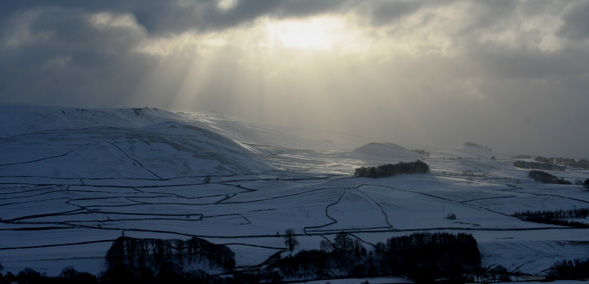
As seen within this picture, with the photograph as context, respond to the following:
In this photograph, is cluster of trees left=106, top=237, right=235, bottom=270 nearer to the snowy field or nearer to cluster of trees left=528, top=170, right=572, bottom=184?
the snowy field

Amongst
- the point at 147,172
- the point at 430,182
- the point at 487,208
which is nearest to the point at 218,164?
the point at 147,172

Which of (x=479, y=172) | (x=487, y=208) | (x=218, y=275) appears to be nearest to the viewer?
(x=218, y=275)

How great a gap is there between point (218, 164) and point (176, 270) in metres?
52.1

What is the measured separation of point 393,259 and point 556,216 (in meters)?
24.8

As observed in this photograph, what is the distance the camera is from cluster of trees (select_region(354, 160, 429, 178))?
82.3m

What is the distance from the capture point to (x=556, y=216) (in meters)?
56.8

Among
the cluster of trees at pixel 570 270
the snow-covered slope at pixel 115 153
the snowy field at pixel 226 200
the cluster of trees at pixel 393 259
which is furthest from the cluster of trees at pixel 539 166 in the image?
the cluster of trees at pixel 393 259

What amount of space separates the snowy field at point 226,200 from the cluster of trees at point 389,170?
1.87m

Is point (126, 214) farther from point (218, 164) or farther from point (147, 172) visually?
point (218, 164)

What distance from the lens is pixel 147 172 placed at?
269 ft

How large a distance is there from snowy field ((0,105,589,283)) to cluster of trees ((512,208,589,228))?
1718 millimetres

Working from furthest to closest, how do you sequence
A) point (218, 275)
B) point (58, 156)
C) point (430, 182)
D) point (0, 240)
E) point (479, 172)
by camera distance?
point (479, 172), point (58, 156), point (430, 182), point (0, 240), point (218, 275)

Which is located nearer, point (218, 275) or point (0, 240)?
point (218, 275)

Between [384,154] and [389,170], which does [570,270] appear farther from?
[384,154]
